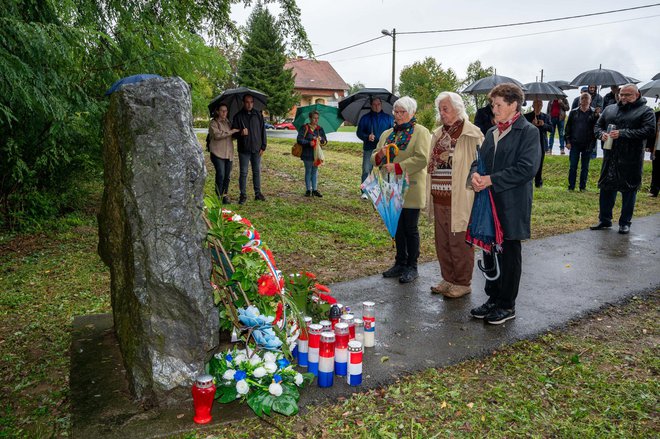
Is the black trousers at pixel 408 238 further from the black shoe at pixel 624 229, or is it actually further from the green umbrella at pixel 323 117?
the green umbrella at pixel 323 117

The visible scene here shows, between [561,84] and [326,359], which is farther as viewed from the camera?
[561,84]

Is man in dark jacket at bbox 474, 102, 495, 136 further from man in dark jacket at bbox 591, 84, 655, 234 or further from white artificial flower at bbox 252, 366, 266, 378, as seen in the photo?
white artificial flower at bbox 252, 366, 266, 378

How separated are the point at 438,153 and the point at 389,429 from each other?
9.08 feet

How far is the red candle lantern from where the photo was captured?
9.94 feet

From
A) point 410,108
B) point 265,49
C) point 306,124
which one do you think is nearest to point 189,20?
point 306,124

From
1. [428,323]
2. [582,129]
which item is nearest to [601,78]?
[582,129]

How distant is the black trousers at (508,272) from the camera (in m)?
4.41

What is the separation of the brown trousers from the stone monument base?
2.62 m

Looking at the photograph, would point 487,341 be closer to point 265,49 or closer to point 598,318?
point 598,318

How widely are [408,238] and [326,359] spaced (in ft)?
8.22

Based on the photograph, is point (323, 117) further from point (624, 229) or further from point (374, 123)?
point (624, 229)

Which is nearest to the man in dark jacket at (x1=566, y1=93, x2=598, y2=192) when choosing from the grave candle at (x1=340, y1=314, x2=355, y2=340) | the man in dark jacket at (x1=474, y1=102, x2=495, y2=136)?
the man in dark jacket at (x1=474, y1=102, x2=495, y2=136)

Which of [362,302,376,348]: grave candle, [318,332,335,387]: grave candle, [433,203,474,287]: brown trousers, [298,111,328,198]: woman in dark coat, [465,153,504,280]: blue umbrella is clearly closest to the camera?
[318,332,335,387]: grave candle

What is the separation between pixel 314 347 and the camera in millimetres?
3490
